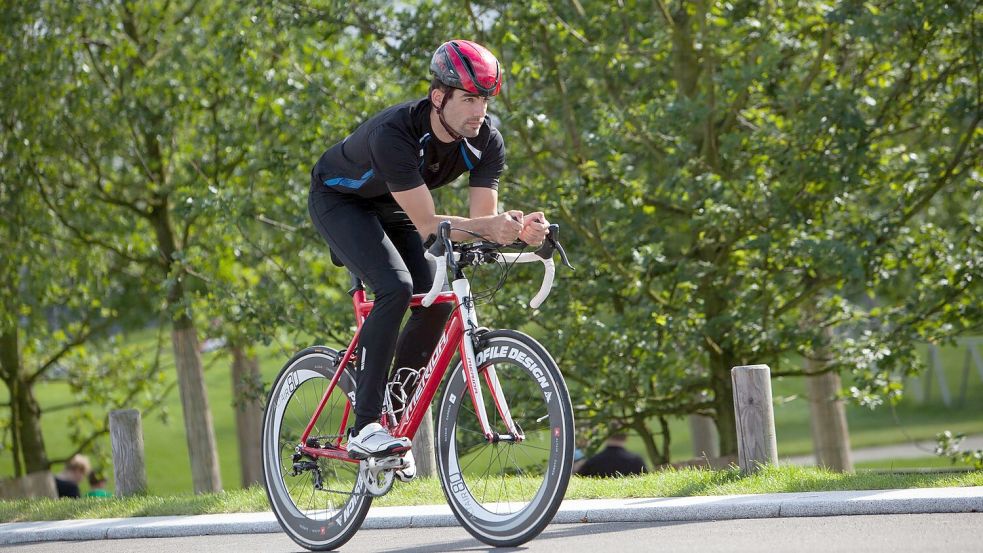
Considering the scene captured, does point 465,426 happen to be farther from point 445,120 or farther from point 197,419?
point 197,419

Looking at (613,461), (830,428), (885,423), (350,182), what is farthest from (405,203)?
(885,423)

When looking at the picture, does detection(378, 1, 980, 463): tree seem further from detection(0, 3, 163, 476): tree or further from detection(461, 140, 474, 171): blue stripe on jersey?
detection(461, 140, 474, 171): blue stripe on jersey

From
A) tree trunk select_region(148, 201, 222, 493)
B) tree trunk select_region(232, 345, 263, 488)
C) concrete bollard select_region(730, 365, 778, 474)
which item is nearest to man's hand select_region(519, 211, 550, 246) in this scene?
concrete bollard select_region(730, 365, 778, 474)

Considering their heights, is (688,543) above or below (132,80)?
below

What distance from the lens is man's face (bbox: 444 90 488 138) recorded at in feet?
17.1

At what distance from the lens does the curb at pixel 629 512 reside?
5.90 meters

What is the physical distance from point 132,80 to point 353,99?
463cm

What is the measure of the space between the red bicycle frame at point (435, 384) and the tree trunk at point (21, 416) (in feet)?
47.3

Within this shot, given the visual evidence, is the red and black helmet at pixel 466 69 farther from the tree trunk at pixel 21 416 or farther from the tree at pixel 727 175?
the tree trunk at pixel 21 416

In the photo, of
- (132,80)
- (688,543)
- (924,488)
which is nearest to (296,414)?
(688,543)

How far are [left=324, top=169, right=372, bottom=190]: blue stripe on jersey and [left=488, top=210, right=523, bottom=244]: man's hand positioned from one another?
2.59 feet

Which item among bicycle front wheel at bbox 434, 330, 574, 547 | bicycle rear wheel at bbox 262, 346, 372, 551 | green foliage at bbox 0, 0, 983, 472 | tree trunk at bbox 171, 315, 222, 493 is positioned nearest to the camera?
bicycle front wheel at bbox 434, 330, 574, 547

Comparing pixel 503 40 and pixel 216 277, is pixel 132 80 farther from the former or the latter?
pixel 503 40

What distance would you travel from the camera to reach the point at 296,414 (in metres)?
6.31
